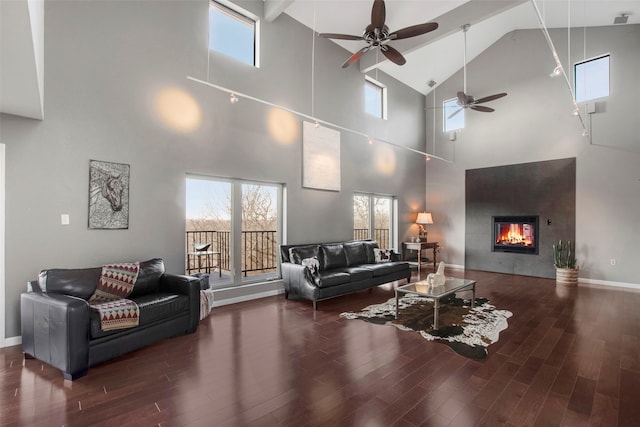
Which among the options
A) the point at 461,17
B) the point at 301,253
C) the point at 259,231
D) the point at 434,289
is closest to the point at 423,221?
the point at 301,253

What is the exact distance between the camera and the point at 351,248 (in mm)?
6113

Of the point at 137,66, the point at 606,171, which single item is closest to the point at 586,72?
the point at 606,171

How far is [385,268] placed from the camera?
5.82m

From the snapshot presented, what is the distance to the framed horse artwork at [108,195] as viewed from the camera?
3779mm

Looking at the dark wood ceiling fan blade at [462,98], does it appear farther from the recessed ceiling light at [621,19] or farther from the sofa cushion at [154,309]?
the sofa cushion at [154,309]

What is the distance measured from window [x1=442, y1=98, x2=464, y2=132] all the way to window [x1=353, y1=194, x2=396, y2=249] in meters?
2.70

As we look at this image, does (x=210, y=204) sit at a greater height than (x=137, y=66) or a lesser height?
lesser

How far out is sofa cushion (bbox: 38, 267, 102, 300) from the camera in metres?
3.10

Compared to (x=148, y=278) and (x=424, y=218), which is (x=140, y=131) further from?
(x=424, y=218)

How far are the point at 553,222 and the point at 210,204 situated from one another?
7.28 meters

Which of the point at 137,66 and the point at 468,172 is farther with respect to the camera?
the point at 468,172

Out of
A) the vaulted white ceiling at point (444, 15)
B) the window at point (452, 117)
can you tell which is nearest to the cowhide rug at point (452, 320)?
the vaulted white ceiling at point (444, 15)

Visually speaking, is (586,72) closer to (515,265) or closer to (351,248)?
(515,265)

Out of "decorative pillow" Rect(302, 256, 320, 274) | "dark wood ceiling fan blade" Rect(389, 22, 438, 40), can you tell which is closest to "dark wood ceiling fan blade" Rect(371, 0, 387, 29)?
"dark wood ceiling fan blade" Rect(389, 22, 438, 40)
